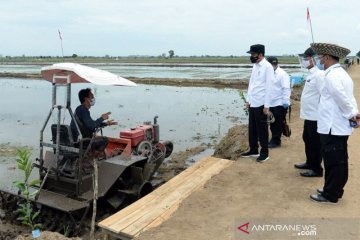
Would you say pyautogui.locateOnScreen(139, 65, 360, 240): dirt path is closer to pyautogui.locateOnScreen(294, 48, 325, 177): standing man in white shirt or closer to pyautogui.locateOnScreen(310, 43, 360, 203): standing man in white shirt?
pyautogui.locateOnScreen(294, 48, 325, 177): standing man in white shirt

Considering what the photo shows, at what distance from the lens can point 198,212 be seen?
4.39 meters

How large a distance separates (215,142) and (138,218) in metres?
6.84

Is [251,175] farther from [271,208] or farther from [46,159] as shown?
[46,159]

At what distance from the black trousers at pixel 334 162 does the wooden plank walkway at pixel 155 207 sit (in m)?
1.73

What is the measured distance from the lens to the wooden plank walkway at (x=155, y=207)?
160 inches

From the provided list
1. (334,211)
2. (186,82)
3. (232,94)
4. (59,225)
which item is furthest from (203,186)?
(186,82)

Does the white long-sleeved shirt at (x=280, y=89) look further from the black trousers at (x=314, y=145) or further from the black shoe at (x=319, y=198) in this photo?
the black shoe at (x=319, y=198)

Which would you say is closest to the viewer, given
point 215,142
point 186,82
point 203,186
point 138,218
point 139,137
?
point 138,218

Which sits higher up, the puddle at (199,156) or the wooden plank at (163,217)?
the wooden plank at (163,217)

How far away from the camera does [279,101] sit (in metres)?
7.57

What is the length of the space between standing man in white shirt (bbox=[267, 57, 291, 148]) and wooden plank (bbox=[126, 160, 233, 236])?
5.85 ft

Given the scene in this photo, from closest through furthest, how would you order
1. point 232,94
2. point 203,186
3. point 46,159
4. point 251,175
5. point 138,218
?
1. point 138,218
2. point 203,186
3. point 251,175
4. point 46,159
5. point 232,94

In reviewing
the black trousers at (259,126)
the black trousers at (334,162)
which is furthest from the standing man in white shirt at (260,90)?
the black trousers at (334,162)

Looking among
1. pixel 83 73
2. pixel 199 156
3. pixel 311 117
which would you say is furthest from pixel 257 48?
pixel 199 156
